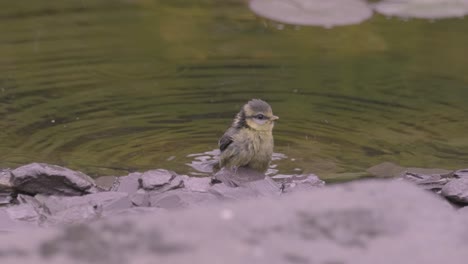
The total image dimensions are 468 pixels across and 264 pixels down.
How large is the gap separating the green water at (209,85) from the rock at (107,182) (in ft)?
0.77

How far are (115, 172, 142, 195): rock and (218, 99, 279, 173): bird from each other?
2.81 ft

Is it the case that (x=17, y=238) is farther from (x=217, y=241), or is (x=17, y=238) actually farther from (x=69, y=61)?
(x=69, y=61)

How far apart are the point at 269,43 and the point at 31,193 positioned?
558cm

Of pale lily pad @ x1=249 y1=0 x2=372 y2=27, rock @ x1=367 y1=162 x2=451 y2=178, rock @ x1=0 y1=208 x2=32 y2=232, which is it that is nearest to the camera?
rock @ x1=0 y1=208 x2=32 y2=232

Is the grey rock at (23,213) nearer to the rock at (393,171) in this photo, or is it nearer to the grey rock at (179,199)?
the grey rock at (179,199)

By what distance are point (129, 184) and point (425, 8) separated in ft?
23.6

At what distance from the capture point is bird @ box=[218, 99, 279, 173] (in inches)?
289

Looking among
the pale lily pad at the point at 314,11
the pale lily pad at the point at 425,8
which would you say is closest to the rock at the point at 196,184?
the pale lily pad at the point at 314,11

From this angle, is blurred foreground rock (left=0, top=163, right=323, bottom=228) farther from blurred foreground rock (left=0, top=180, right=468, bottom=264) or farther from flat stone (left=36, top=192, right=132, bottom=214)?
blurred foreground rock (left=0, top=180, right=468, bottom=264)

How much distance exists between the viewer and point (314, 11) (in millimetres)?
12758

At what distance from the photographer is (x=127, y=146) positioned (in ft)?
26.7

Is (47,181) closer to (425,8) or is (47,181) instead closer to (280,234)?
(280,234)

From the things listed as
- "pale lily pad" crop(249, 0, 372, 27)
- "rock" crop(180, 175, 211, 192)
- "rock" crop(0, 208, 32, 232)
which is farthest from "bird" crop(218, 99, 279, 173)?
"pale lily pad" crop(249, 0, 372, 27)

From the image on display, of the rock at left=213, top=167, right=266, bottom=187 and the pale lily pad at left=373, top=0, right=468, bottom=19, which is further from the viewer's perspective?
the pale lily pad at left=373, top=0, right=468, bottom=19
